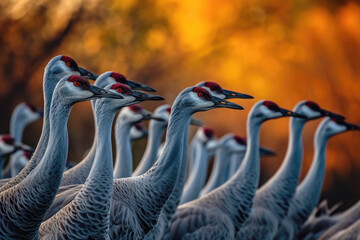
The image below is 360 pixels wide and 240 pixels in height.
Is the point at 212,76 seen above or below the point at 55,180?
above

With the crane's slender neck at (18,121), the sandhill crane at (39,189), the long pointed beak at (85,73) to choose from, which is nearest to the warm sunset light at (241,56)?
the crane's slender neck at (18,121)

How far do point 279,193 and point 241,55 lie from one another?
19.4 feet

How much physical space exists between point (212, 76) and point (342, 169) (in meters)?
2.72

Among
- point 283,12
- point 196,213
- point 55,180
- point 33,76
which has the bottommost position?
point 196,213

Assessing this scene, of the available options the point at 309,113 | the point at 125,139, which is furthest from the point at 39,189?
the point at 309,113

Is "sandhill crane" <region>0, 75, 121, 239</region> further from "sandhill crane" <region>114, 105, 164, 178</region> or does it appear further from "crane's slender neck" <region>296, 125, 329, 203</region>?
"crane's slender neck" <region>296, 125, 329, 203</region>

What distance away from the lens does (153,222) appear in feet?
13.3

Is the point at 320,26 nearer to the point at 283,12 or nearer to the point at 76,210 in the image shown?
the point at 283,12

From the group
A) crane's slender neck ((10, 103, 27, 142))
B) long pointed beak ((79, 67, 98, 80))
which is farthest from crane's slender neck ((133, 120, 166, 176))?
crane's slender neck ((10, 103, 27, 142))

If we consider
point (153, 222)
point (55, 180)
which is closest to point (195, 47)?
point (153, 222)

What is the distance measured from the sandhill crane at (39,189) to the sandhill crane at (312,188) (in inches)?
119

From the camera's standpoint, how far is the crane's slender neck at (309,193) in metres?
6.09

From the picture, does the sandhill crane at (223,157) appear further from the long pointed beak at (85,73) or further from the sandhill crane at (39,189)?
the sandhill crane at (39,189)

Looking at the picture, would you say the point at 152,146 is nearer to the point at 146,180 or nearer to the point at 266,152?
the point at 146,180
